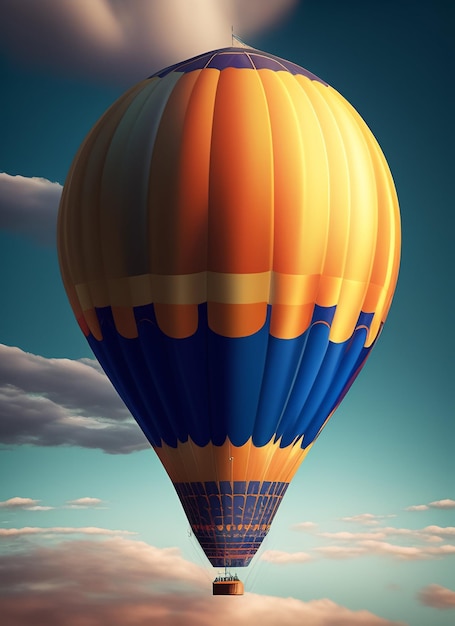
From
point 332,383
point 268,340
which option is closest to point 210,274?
point 268,340

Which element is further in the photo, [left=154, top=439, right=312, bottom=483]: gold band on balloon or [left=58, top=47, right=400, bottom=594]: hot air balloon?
[left=154, top=439, right=312, bottom=483]: gold band on balloon

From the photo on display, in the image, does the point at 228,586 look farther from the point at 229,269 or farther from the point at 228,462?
the point at 229,269

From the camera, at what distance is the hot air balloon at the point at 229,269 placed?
1847 cm

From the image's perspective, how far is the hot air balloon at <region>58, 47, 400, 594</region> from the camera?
18.5 m

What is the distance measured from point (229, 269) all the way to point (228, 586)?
4102 mm

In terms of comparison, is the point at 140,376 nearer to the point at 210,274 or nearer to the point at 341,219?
the point at 210,274

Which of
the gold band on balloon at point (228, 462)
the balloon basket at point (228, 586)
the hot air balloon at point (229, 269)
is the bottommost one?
the balloon basket at point (228, 586)

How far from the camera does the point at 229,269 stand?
60.3 feet

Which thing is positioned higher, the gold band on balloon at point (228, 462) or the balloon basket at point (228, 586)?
the gold band on balloon at point (228, 462)

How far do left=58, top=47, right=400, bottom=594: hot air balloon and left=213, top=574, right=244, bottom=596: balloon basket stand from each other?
0.06ft

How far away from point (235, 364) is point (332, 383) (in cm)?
155

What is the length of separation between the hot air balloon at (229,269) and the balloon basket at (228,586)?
0.02 meters

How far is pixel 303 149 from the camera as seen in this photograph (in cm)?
1873

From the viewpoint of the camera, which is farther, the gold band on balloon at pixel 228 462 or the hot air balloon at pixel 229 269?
the gold band on balloon at pixel 228 462
